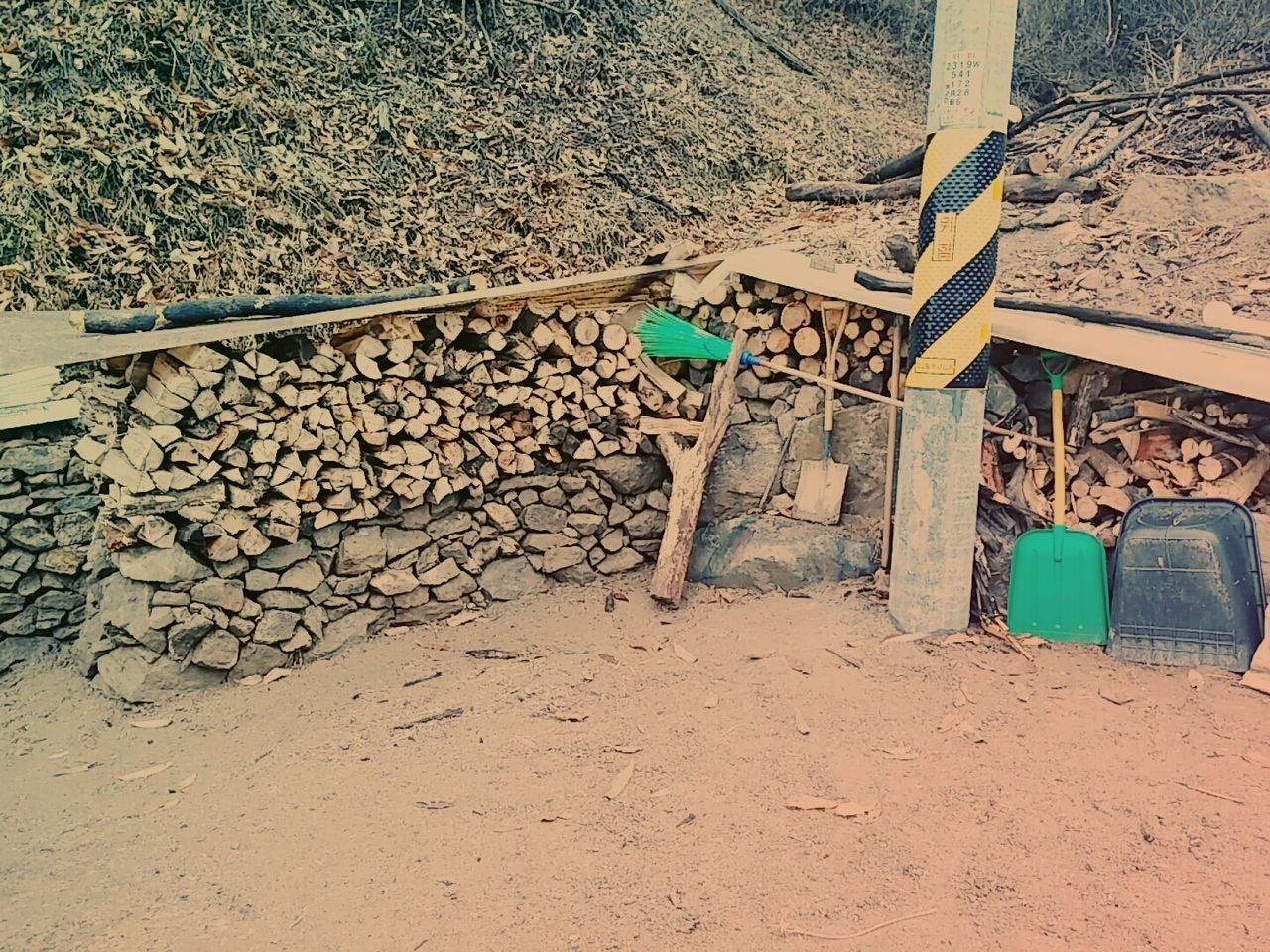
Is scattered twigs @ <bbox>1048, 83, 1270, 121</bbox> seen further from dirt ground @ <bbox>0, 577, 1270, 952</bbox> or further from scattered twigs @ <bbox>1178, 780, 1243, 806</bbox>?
scattered twigs @ <bbox>1178, 780, 1243, 806</bbox>

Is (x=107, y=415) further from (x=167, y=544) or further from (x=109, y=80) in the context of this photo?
(x=109, y=80)

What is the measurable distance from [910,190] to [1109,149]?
1435 millimetres

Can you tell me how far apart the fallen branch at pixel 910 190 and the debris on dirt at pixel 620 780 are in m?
3.78

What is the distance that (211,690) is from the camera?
4.09m

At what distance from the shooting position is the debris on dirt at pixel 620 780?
3.02 metres

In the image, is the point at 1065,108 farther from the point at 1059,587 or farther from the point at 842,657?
the point at 842,657

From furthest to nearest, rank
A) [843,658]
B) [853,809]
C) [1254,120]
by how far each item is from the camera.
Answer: [1254,120] < [843,658] < [853,809]

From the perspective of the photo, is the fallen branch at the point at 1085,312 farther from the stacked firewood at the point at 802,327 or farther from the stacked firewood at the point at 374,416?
the stacked firewood at the point at 374,416

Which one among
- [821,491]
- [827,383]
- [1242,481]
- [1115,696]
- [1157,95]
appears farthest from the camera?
[1157,95]

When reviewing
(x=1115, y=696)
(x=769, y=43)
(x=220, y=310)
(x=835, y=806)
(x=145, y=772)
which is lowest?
(x=145, y=772)

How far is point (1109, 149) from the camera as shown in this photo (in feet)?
20.0

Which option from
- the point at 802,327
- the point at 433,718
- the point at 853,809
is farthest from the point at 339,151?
the point at 853,809

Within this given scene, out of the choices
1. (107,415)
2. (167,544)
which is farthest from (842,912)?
(107,415)

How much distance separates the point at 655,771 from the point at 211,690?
2.31 meters
